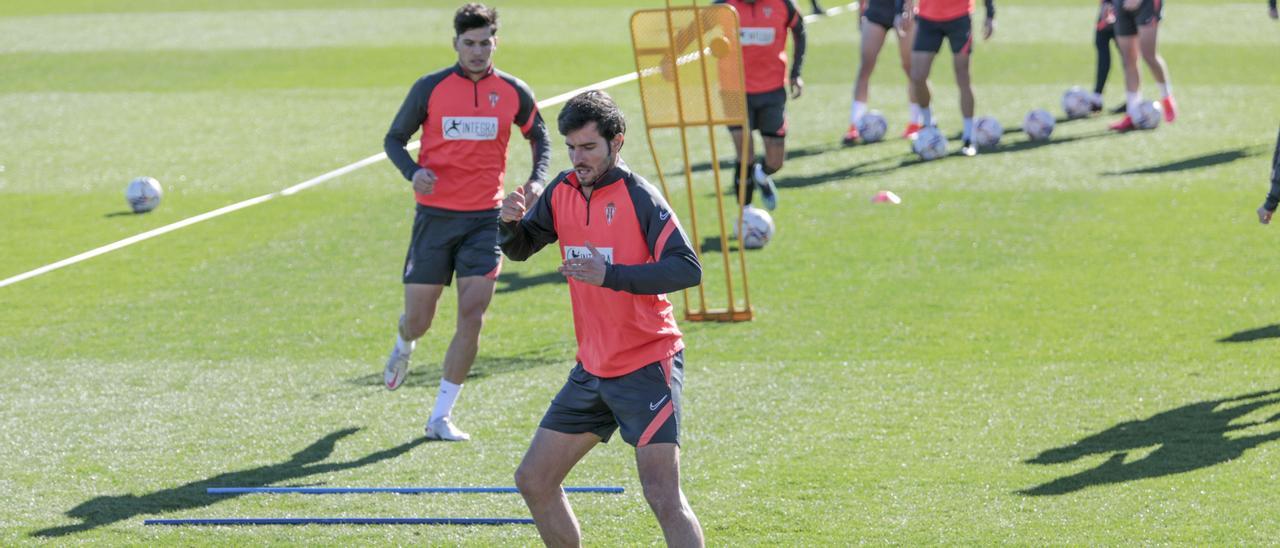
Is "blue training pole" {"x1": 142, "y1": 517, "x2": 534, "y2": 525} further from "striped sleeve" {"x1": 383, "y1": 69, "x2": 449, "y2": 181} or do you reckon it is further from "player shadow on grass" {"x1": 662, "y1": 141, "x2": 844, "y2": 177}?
"player shadow on grass" {"x1": 662, "y1": 141, "x2": 844, "y2": 177}

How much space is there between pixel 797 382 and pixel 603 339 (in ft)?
13.8

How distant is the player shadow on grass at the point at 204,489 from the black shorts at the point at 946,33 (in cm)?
985

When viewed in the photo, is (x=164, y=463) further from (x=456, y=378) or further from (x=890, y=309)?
(x=890, y=309)

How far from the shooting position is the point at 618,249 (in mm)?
6355

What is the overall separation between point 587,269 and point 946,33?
12.4m

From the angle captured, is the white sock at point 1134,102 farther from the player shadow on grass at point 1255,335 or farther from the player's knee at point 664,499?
the player's knee at point 664,499

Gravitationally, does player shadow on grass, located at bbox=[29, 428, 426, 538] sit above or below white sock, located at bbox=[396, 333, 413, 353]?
below

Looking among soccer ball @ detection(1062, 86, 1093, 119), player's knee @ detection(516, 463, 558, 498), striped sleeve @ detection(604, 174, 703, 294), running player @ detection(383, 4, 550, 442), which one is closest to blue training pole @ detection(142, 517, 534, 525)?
running player @ detection(383, 4, 550, 442)

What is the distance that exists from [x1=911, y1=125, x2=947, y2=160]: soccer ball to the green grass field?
17cm

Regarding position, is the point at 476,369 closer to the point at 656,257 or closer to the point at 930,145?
the point at 656,257

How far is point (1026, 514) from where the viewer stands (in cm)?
781

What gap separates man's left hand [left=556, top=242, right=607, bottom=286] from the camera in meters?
5.89

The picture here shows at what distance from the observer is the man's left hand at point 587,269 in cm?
589

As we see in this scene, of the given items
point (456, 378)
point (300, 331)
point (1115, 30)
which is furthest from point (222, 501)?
point (1115, 30)
